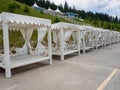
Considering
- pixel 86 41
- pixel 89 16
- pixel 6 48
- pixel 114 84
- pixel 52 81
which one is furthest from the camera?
pixel 89 16

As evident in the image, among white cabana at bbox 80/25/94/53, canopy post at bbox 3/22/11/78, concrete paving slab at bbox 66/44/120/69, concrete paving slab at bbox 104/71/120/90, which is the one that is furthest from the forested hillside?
concrete paving slab at bbox 104/71/120/90

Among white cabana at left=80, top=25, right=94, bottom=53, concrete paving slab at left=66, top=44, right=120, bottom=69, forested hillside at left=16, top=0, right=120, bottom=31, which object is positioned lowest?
concrete paving slab at left=66, top=44, right=120, bottom=69

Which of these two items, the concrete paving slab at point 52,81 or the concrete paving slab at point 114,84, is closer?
the concrete paving slab at point 114,84

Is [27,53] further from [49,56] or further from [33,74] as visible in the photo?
[33,74]

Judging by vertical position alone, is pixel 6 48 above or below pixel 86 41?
above

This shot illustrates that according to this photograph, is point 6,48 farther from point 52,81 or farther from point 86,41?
point 86,41

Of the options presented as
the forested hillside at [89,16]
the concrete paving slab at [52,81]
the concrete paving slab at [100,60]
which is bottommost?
the concrete paving slab at [100,60]

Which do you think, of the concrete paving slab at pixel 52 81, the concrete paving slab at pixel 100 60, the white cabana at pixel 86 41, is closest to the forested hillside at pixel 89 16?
the white cabana at pixel 86 41

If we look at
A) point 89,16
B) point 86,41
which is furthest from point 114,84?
point 89,16

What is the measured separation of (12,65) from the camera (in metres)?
5.88

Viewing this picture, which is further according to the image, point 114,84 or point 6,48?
point 6,48

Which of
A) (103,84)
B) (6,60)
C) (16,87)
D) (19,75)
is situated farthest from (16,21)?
(103,84)

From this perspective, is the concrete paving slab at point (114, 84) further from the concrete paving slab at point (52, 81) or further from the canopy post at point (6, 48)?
the canopy post at point (6, 48)

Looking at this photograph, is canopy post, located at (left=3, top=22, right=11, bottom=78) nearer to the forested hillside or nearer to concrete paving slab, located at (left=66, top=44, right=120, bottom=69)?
concrete paving slab, located at (left=66, top=44, right=120, bottom=69)
